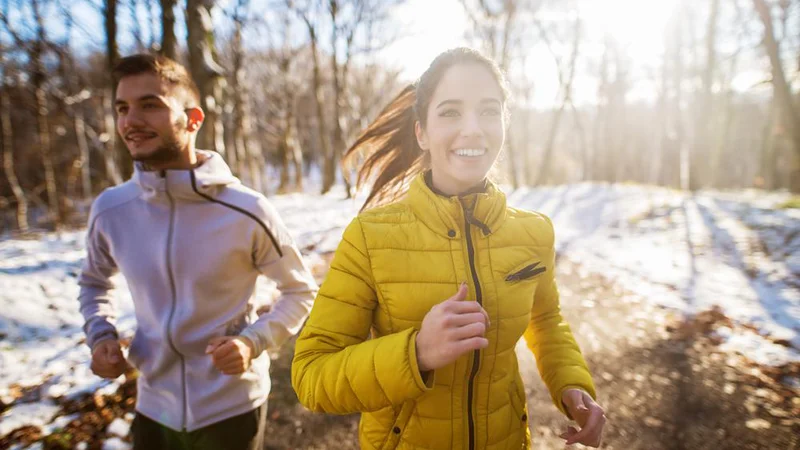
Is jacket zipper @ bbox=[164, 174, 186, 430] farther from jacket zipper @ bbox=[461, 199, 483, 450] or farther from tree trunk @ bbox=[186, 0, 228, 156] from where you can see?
tree trunk @ bbox=[186, 0, 228, 156]

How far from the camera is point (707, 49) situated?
45.1ft

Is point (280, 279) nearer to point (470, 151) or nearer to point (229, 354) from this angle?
point (229, 354)

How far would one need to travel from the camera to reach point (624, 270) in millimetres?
7719

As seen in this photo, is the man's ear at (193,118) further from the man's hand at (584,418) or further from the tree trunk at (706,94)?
the tree trunk at (706,94)

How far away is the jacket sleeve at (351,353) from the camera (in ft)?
4.03

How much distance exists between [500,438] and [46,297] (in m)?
7.09

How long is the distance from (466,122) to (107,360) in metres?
1.91

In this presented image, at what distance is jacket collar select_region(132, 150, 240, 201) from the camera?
1877mm

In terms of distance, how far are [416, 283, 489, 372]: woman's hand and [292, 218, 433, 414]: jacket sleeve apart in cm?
6

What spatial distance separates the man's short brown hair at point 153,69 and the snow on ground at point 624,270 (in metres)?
1.82

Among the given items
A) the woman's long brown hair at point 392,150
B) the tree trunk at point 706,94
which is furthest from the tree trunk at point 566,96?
the woman's long brown hair at point 392,150

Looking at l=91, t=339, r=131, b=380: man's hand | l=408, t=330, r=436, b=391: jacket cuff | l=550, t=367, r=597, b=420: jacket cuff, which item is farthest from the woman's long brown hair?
l=91, t=339, r=131, b=380: man's hand

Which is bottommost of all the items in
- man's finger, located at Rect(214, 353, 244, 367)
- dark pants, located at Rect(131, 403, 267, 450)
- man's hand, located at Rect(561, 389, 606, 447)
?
dark pants, located at Rect(131, 403, 267, 450)

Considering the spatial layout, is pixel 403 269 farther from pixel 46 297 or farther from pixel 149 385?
pixel 46 297
